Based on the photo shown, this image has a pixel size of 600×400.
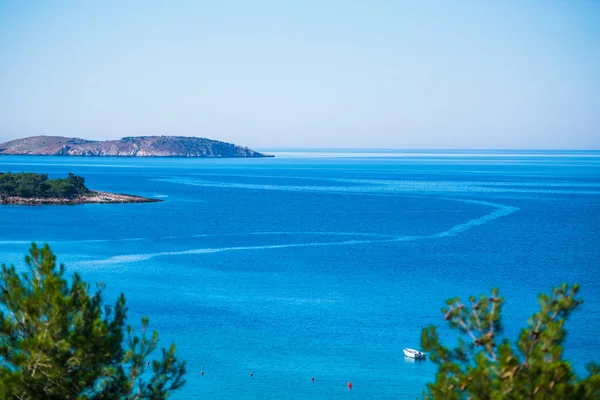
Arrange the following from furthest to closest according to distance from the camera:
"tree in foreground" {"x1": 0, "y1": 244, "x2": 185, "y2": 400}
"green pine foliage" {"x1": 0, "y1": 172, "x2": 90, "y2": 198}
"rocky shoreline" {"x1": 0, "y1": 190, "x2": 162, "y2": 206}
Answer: "green pine foliage" {"x1": 0, "y1": 172, "x2": 90, "y2": 198}, "rocky shoreline" {"x1": 0, "y1": 190, "x2": 162, "y2": 206}, "tree in foreground" {"x1": 0, "y1": 244, "x2": 185, "y2": 400}

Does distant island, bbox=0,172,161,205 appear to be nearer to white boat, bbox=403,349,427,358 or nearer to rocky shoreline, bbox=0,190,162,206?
rocky shoreline, bbox=0,190,162,206

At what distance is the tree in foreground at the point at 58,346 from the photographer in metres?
11.2

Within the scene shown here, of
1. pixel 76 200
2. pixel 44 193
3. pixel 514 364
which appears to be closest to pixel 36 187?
pixel 44 193

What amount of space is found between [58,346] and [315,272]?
26.5 m

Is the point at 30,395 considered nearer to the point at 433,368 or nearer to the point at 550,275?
the point at 433,368

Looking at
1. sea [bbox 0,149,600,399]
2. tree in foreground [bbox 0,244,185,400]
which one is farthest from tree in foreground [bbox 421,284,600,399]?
tree in foreground [bbox 0,244,185,400]

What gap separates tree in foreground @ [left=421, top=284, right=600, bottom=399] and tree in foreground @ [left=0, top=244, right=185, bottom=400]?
525 cm

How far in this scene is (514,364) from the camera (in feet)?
31.1

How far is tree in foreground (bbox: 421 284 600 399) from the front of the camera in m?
9.23

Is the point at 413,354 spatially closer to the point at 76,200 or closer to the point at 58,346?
the point at 58,346

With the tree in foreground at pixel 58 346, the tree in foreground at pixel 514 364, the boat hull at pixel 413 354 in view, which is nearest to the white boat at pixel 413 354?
the boat hull at pixel 413 354

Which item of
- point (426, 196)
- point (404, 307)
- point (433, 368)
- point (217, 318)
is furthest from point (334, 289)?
point (426, 196)

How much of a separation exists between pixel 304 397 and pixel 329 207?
50.5 meters

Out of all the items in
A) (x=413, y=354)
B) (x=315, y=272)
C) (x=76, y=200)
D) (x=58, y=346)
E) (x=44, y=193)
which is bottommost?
(x=413, y=354)
